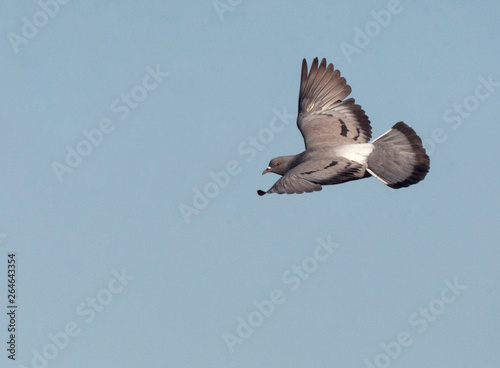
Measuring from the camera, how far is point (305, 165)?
819 inches

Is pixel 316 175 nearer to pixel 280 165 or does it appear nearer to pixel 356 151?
pixel 356 151

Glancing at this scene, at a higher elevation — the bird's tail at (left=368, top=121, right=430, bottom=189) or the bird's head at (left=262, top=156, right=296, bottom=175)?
the bird's head at (left=262, top=156, right=296, bottom=175)

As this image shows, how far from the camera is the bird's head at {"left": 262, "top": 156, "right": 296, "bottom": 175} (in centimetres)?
2261

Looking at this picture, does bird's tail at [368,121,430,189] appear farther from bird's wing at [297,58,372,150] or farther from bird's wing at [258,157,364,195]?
bird's wing at [297,58,372,150]

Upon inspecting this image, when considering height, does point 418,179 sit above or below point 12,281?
below

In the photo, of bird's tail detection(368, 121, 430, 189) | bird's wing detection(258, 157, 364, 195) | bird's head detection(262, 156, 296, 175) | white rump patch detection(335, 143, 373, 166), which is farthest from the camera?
bird's head detection(262, 156, 296, 175)

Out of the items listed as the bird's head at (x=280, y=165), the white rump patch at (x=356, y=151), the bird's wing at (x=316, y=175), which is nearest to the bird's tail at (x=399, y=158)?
the white rump patch at (x=356, y=151)

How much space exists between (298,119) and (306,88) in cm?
98

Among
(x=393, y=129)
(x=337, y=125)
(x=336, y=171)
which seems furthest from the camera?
(x=337, y=125)

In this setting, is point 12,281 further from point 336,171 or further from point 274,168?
point 336,171

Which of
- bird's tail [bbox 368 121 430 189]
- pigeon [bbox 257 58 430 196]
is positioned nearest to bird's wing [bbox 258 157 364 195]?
pigeon [bbox 257 58 430 196]

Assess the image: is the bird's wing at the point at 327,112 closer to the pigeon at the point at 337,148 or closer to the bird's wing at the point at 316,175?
the pigeon at the point at 337,148

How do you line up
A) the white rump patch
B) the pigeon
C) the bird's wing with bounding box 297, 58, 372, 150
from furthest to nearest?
the bird's wing with bounding box 297, 58, 372, 150
the white rump patch
the pigeon

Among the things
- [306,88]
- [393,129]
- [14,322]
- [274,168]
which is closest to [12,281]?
[14,322]
